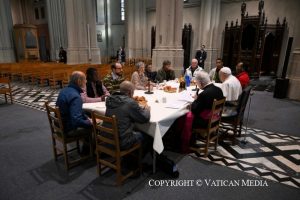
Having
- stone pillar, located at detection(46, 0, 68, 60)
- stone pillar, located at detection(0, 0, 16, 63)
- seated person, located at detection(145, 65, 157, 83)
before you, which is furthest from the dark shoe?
stone pillar, located at detection(46, 0, 68, 60)

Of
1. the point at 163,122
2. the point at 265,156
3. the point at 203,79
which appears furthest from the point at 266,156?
the point at 163,122

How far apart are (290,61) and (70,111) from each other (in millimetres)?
7880

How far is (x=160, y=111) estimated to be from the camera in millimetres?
3121

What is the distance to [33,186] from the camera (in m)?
2.81

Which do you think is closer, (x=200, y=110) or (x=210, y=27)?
(x=200, y=110)

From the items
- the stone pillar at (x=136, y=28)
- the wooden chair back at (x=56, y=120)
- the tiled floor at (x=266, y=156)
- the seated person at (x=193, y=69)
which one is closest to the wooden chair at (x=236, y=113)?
the tiled floor at (x=266, y=156)

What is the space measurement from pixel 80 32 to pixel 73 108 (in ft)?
35.3

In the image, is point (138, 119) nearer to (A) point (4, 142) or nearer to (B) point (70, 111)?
(B) point (70, 111)

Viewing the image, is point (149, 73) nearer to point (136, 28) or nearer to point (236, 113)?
point (236, 113)

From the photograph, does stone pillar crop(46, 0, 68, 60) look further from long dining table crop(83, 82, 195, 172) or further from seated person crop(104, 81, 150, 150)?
seated person crop(104, 81, 150, 150)

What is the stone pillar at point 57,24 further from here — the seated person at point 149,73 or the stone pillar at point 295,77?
the stone pillar at point 295,77

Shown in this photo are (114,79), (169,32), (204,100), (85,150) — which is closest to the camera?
(204,100)

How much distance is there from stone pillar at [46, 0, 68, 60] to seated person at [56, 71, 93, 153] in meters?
17.5

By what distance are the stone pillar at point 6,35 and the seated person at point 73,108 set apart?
1651 cm
